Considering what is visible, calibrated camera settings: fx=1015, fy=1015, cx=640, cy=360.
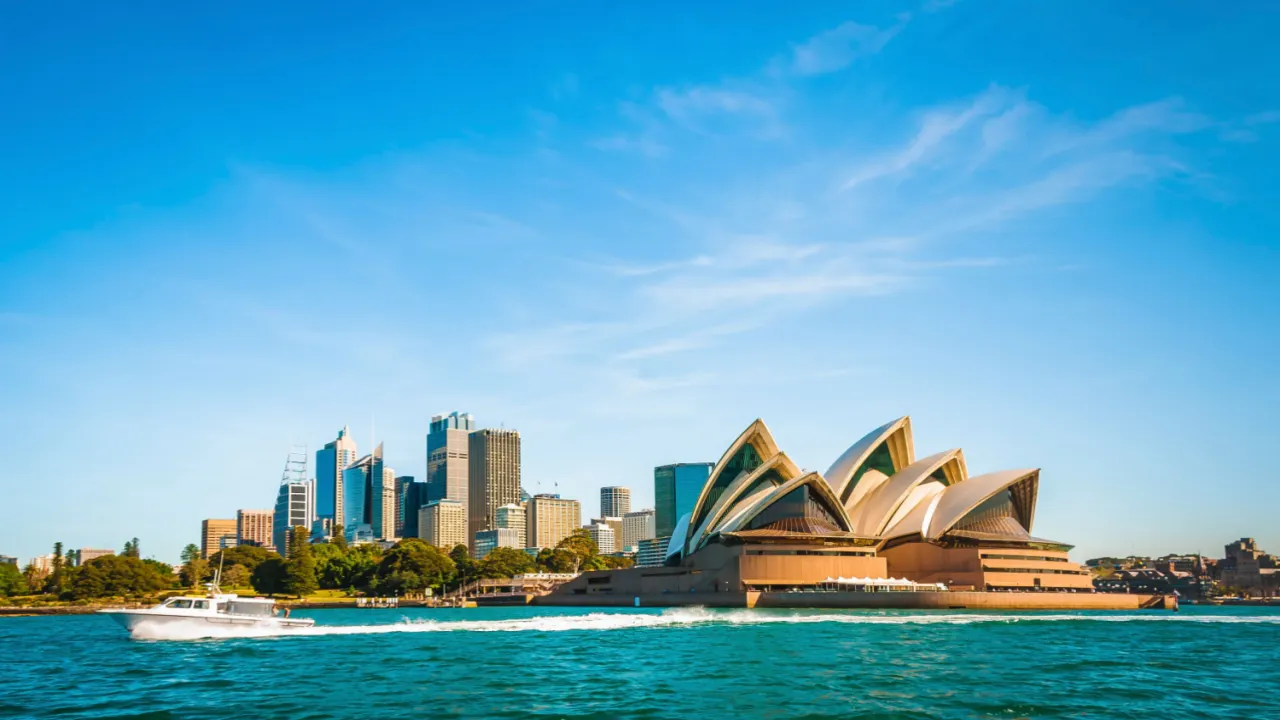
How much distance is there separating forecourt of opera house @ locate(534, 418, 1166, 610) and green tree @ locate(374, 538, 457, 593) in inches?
1482

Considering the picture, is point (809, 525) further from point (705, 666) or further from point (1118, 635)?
point (705, 666)

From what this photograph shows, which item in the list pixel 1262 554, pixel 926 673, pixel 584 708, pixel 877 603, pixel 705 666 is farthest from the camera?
pixel 1262 554

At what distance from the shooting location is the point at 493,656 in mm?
37938

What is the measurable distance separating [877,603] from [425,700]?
67.1 metres

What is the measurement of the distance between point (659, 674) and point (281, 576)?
11044 cm

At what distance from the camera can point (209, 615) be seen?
160ft

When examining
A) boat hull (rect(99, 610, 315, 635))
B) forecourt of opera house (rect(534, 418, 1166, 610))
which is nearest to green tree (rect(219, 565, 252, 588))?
forecourt of opera house (rect(534, 418, 1166, 610))

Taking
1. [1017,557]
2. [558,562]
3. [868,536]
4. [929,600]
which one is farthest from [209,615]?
[558,562]

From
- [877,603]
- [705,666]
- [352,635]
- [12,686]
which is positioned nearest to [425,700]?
[705,666]

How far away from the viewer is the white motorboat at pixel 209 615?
47.5 metres

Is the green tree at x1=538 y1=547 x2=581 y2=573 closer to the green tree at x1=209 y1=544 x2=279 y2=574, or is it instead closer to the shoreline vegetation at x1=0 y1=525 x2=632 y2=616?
the shoreline vegetation at x1=0 y1=525 x2=632 y2=616

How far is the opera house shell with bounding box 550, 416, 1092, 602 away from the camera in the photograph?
9569 centimetres

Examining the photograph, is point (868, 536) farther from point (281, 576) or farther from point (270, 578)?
point (270, 578)

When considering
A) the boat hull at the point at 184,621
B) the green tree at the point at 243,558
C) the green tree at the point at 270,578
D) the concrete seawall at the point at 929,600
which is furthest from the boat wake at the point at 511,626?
the green tree at the point at 243,558
